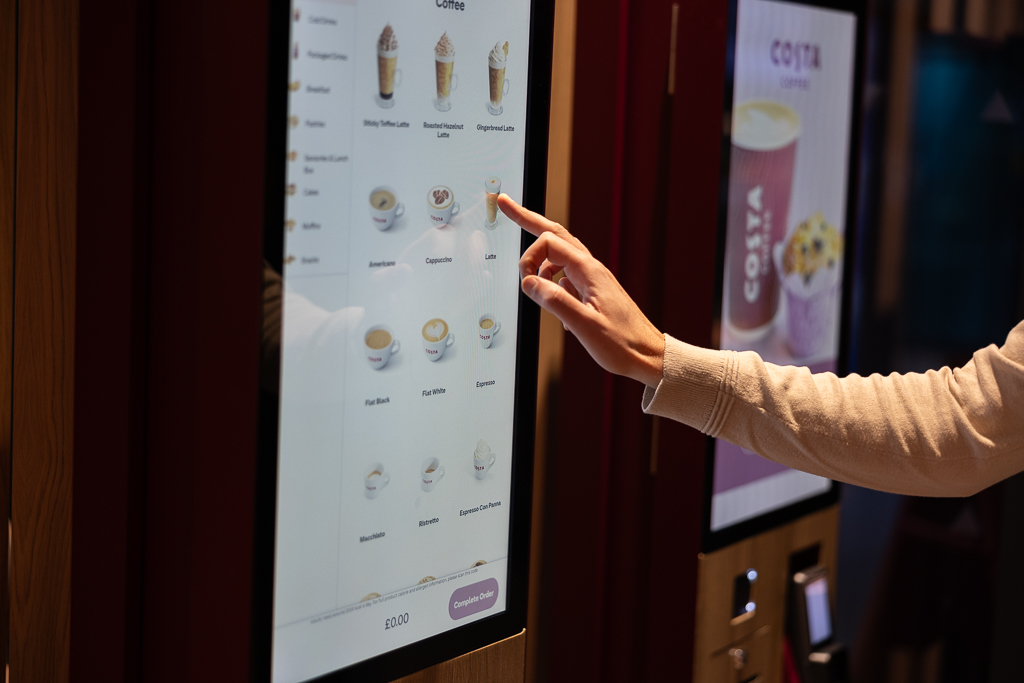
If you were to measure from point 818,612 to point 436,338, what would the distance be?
1.33m

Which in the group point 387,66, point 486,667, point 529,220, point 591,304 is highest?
point 387,66

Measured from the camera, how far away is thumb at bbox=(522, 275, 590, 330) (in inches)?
44.6

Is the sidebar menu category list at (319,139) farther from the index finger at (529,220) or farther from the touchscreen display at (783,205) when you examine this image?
the touchscreen display at (783,205)

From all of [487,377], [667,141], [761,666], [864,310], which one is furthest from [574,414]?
[864,310]

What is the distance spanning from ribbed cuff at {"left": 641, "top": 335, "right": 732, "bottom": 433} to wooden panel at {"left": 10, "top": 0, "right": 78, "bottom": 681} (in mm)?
747

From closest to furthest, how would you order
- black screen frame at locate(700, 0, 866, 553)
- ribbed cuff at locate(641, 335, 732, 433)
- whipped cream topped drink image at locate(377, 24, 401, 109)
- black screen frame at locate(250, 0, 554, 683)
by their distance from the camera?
black screen frame at locate(250, 0, 554, 683), whipped cream topped drink image at locate(377, 24, 401, 109), ribbed cuff at locate(641, 335, 732, 433), black screen frame at locate(700, 0, 866, 553)

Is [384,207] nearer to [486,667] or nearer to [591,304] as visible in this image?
[591,304]

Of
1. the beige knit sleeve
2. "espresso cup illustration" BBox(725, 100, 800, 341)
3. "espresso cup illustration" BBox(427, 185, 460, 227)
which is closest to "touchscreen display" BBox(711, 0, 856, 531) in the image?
"espresso cup illustration" BBox(725, 100, 800, 341)

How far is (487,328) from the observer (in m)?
1.31

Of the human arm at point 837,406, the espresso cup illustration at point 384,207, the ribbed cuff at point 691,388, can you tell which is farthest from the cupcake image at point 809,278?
the espresso cup illustration at point 384,207

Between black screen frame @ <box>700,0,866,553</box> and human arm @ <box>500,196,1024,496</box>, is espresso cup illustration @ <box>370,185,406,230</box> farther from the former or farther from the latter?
black screen frame @ <box>700,0,866,553</box>

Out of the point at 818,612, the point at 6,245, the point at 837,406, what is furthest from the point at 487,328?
the point at 818,612

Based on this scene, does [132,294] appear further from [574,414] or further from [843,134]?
[843,134]

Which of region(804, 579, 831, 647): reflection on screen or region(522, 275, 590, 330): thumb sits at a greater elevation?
region(522, 275, 590, 330): thumb
